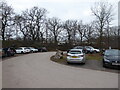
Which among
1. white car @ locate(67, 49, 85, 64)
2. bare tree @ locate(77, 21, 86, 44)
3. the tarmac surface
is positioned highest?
bare tree @ locate(77, 21, 86, 44)

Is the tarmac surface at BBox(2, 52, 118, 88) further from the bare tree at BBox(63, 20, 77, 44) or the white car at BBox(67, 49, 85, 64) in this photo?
the bare tree at BBox(63, 20, 77, 44)

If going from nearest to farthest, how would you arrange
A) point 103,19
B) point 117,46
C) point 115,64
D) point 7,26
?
point 115,64, point 103,19, point 117,46, point 7,26

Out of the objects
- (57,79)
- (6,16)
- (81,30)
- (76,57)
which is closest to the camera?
(57,79)

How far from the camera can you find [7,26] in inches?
1549

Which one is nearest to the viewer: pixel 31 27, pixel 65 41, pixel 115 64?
pixel 115 64

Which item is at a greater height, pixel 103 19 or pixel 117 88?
pixel 103 19

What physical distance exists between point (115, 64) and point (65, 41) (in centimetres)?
4230

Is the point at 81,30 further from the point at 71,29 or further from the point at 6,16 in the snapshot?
the point at 6,16

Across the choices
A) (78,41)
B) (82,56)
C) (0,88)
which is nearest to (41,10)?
(78,41)

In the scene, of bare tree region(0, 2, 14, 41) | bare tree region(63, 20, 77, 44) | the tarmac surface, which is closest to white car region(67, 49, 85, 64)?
the tarmac surface

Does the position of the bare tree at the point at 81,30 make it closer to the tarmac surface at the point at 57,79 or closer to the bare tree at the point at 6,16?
the bare tree at the point at 6,16

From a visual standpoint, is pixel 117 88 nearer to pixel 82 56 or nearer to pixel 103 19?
pixel 82 56

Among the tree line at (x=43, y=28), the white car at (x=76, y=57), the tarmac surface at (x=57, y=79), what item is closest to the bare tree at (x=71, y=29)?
the tree line at (x=43, y=28)

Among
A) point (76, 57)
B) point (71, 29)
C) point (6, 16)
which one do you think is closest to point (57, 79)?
point (76, 57)
